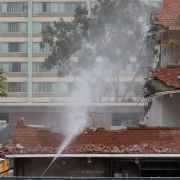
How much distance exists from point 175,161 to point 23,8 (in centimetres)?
5361

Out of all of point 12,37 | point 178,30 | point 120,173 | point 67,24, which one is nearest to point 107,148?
point 120,173

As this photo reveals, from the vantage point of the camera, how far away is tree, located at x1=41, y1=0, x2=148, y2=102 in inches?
2312

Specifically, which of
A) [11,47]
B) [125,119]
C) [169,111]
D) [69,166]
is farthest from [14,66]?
[69,166]

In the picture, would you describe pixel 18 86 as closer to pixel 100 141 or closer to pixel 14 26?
pixel 14 26

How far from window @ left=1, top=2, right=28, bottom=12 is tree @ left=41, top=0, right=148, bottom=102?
11067 mm

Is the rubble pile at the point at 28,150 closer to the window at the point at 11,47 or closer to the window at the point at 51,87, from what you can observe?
the window at the point at 51,87

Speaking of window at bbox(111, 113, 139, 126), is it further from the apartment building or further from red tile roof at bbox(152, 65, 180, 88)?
red tile roof at bbox(152, 65, 180, 88)

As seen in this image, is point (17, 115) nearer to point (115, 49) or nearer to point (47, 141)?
point (115, 49)

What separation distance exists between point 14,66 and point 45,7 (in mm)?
7136

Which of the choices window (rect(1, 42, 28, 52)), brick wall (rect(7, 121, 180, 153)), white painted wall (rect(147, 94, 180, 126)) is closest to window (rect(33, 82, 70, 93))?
window (rect(1, 42, 28, 52))

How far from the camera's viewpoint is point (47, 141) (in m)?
20.2

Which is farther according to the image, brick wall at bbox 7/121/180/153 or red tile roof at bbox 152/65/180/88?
red tile roof at bbox 152/65/180/88

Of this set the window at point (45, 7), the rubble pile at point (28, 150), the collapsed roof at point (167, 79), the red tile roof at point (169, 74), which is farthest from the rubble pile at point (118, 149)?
the window at point (45, 7)

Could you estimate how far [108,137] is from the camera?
20047mm
